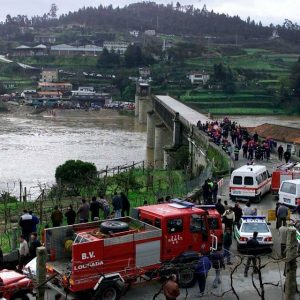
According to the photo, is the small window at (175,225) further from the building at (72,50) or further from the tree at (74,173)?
the building at (72,50)

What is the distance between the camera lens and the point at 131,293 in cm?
1530

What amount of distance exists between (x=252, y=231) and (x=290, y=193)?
5616 mm

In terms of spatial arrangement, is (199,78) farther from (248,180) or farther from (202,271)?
(202,271)

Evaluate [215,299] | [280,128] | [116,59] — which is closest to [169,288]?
[215,299]

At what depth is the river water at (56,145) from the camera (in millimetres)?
51531

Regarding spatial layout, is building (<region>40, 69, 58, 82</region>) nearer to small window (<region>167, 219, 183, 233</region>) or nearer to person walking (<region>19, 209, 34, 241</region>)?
person walking (<region>19, 209, 34, 241</region>)

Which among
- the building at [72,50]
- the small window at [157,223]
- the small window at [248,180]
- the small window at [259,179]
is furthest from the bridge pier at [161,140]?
the building at [72,50]

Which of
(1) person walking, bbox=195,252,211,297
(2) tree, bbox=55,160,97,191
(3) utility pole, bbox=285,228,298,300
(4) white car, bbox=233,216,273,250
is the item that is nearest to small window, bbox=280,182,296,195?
(4) white car, bbox=233,216,273,250

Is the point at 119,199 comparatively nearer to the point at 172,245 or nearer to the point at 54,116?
the point at 172,245

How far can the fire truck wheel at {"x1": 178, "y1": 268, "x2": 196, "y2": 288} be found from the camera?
1559 centimetres

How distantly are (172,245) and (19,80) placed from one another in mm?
140374

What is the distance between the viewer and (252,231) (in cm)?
1838

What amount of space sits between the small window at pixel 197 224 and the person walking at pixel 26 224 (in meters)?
4.85

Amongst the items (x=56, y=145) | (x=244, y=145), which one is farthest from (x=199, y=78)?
(x=244, y=145)
